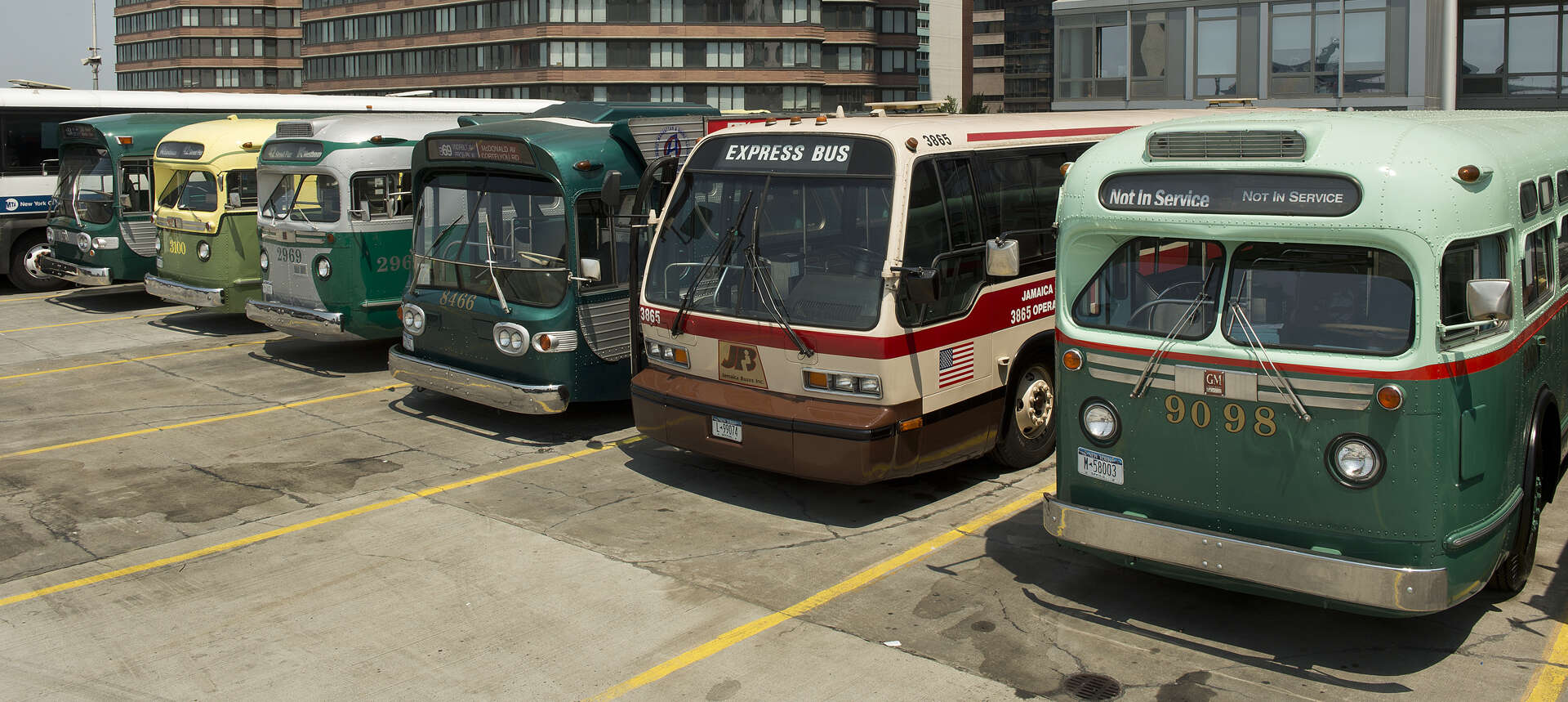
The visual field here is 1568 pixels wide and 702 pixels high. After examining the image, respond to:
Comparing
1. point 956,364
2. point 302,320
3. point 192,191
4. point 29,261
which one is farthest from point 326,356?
point 29,261

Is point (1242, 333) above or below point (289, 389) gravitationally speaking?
above

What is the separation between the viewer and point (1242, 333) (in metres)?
6.47

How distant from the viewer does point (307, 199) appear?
14.2 meters

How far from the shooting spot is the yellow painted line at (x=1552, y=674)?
614 centimetres

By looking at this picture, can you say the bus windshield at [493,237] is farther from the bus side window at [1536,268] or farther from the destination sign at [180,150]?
the bus side window at [1536,268]

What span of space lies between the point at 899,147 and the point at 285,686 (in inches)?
195

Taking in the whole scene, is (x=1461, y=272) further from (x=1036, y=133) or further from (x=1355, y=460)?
(x=1036, y=133)

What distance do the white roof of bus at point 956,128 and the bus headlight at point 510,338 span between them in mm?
2710

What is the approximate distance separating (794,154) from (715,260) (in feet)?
3.13

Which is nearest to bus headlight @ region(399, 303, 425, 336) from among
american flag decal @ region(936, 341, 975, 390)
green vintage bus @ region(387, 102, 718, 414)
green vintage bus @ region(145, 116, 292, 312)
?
green vintage bus @ region(387, 102, 718, 414)

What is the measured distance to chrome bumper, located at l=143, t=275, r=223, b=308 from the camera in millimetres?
16219

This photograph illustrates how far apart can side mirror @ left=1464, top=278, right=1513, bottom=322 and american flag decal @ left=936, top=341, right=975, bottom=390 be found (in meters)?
3.77

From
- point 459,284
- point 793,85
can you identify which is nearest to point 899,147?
point 459,284

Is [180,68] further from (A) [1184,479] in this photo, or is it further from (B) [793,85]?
(A) [1184,479]
